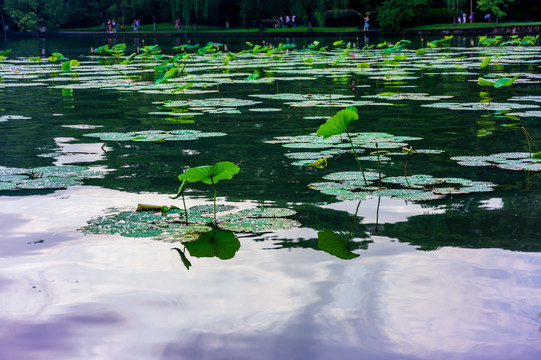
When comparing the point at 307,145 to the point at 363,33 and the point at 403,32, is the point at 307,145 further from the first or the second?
the point at 363,33

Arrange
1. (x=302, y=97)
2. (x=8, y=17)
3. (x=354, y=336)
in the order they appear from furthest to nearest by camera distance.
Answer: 1. (x=8, y=17)
2. (x=302, y=97)
3. (x=354, y=336)

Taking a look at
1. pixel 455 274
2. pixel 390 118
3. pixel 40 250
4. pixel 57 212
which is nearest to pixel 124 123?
pixel 390 118

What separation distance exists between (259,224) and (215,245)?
293 mm

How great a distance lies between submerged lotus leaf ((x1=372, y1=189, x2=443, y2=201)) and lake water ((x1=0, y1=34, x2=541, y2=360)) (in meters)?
0.01

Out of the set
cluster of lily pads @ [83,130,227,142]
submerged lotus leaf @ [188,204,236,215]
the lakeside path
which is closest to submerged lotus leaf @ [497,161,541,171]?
submerged lotus leaf @ [188,204,236,215]

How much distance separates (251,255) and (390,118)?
351cm

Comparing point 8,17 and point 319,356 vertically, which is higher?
point 8,17

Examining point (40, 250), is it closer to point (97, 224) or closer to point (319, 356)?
point (97, 224)

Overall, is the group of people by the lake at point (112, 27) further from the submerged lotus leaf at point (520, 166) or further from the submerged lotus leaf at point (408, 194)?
the submerged lotus leaf at point (408, 194)

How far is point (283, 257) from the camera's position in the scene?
2.29 metres

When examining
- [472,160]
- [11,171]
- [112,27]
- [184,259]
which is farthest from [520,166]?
[112,27]

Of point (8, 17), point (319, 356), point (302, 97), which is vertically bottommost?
point (319, 356)

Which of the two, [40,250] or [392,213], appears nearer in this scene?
[40,250]

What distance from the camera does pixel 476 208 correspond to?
280 centimetres
